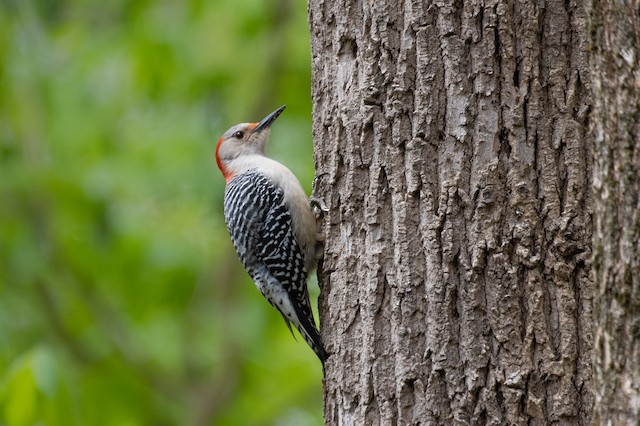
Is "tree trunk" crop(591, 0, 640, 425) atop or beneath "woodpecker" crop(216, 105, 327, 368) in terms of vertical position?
atop

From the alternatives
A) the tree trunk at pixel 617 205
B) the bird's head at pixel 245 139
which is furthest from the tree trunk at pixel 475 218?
the bird's head at pixel 245 139

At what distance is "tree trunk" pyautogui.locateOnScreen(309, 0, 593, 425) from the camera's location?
288 cm

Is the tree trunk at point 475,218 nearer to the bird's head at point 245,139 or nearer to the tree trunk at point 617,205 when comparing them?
the tree trunk at point 617,205

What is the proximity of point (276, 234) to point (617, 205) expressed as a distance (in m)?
3.01

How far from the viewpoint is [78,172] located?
705cm

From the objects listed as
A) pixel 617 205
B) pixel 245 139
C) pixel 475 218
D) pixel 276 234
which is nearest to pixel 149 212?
pixel 245 139

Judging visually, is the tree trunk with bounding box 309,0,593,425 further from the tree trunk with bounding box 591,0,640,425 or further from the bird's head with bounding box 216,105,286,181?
the bird's head with bounding box 216,105,286,181

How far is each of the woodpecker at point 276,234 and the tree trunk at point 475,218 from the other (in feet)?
3.78

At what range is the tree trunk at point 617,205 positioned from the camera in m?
1.92

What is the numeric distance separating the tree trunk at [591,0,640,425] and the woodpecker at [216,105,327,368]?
228 centimetres

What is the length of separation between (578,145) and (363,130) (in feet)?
2.73

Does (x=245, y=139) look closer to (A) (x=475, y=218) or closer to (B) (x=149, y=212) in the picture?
(B) (x=149, y=212)

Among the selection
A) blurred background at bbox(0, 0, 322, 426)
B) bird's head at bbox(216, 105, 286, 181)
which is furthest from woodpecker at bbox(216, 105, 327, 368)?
blurred background at bbox(0, 0, 322, 426)

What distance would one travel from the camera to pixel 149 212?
716cm
